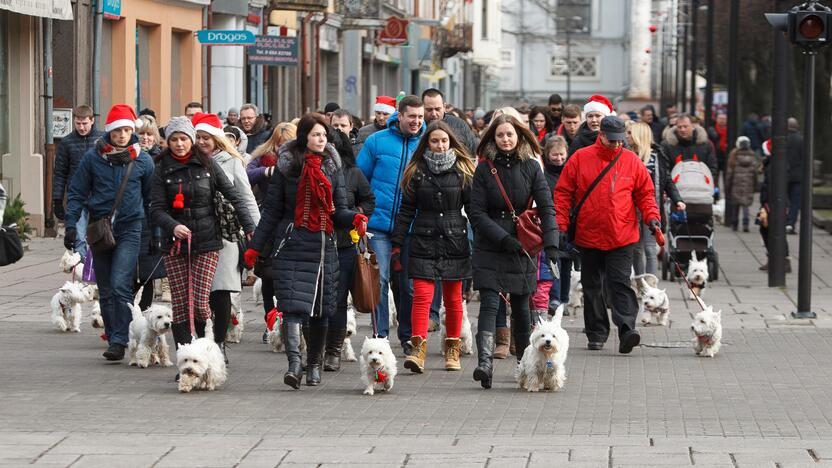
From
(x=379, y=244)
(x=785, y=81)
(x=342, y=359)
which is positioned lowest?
(x=342, y=359)

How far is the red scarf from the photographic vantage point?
10492mm

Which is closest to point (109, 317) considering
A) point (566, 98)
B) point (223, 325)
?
point (223, 325)

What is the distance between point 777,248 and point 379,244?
726cm

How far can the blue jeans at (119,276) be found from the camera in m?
11.8

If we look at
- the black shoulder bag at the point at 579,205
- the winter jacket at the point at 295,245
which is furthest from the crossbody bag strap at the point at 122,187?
the black shoulder bag at the point at 579,205

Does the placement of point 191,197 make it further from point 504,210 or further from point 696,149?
point 696,149

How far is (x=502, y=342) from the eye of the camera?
40.8 feet

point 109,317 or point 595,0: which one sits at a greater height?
point 595,0

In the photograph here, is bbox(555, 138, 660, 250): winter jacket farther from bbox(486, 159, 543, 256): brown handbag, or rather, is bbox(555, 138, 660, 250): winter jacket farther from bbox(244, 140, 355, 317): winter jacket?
bbox(244, 140, 355, 317): winter jacket

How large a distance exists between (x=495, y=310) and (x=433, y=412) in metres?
1.49

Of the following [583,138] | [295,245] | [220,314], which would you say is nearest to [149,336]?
[220,314]

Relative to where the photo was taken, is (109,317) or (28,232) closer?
(109,317)

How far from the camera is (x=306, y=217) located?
10.5 m

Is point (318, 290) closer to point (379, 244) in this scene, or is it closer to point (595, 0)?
point (379, 244)
